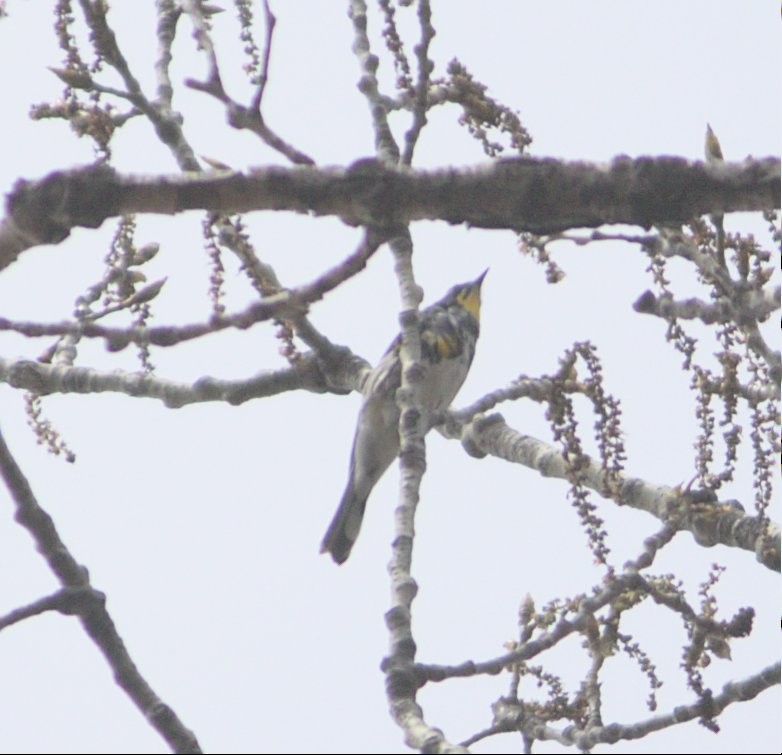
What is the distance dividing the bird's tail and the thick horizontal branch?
13.7 feet

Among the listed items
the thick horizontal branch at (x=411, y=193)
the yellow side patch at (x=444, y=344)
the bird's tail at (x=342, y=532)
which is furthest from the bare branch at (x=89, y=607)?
the yellow side patch at (x=444, y=344)

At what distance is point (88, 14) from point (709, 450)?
2049 millimetres

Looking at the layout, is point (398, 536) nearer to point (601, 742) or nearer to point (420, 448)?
point (420, 448)

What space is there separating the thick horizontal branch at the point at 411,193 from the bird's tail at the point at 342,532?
13.7 ft

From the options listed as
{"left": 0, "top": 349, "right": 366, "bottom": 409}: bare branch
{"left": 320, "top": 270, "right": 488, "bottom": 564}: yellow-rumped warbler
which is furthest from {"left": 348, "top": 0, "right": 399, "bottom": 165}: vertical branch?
{"left": 320, "top": 270, "right": 488, "bottom": 564}: yellow-rumped warbler

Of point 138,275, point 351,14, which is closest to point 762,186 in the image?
point 351,14

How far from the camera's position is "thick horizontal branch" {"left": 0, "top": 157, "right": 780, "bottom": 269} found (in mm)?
1922

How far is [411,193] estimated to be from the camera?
6.52 feet

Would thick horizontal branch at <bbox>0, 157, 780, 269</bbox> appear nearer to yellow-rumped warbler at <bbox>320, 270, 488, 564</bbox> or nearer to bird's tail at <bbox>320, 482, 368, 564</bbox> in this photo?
yellow-rumped warbler at <bbox>320, 270, 488, 564</bbox>

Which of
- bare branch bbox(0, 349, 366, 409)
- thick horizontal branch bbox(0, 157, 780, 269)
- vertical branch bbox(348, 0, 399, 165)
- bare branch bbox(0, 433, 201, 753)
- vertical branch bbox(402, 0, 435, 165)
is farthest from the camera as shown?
bare branch bbox(0, 349, 366, 409)

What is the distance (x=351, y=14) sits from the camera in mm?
4238

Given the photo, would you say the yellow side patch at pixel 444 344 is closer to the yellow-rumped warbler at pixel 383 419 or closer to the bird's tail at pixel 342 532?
the yellow-rumped warbler at pixel 383 419

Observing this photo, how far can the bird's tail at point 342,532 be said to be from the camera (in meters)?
6.09

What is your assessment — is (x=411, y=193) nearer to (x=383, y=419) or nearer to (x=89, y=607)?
(x=89, y=607)
